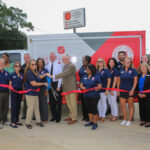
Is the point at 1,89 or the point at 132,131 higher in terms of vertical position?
the point at 1,89

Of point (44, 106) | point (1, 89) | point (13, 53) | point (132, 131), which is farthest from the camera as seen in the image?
point (13, 53)

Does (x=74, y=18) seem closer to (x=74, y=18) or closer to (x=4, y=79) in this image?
(x=74, y=18)

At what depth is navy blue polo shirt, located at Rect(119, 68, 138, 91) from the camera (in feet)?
14.0

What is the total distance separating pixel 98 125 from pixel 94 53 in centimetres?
198

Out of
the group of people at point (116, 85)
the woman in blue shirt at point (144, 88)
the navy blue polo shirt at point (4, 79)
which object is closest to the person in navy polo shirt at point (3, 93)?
the navy blue polo shirt at point (4, 79)

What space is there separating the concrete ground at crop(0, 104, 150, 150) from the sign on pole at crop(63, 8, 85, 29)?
752 centimetres

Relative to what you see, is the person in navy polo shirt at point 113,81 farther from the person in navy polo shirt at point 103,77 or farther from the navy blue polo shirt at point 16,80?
the navy blue polo shirt at point 16,80

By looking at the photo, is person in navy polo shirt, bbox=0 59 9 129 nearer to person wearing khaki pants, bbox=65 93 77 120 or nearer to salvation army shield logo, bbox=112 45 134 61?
person wearing khaki pants, bbox=65 93 77 120

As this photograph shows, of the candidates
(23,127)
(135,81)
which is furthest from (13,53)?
(135,81)

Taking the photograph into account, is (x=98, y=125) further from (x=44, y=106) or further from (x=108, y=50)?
(x=108, y=50)

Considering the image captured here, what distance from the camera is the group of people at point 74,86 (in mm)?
4227

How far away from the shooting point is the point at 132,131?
4082mm

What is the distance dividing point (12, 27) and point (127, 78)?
80.0 ft

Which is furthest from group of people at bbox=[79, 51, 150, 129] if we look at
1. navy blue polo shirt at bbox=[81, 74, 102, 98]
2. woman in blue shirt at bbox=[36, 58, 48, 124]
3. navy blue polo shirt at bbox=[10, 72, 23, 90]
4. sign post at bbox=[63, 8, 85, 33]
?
sign post at bbox=[63, 8, 85, 33]
